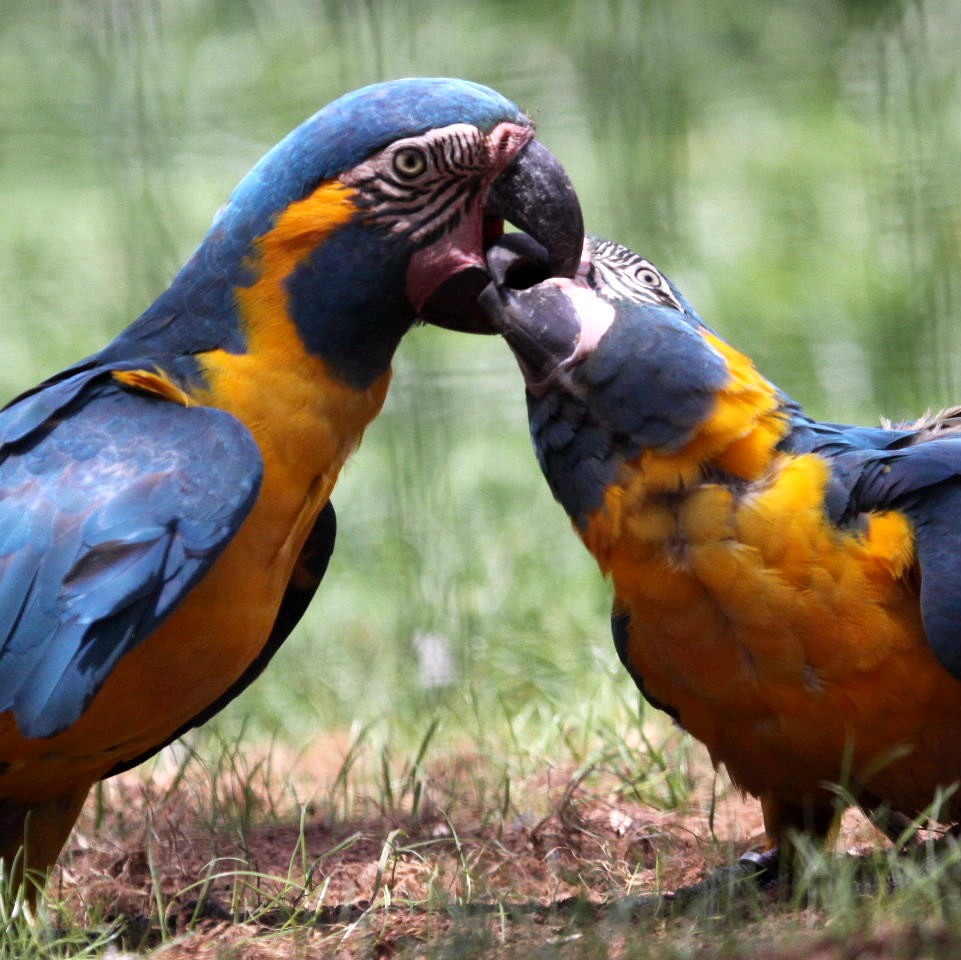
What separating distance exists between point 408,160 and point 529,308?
351mm

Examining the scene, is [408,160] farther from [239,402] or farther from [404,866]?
[404,866]

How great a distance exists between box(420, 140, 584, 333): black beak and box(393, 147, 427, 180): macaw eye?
6.0 inches

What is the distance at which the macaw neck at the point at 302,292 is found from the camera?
9.55 ft

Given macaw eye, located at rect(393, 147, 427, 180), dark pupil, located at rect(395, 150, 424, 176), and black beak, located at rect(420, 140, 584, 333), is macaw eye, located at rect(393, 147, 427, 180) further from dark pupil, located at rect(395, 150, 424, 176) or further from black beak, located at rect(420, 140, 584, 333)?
black beak, located at rect(420, 140, 584, 333)

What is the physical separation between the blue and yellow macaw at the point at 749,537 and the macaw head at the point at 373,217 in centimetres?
11

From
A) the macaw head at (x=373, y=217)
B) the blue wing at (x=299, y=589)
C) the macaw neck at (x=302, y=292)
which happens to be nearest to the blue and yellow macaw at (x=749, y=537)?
the macaw head at (x=373, y=217)

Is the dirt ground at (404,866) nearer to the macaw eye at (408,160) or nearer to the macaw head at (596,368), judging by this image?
the macaw head at (596,368)

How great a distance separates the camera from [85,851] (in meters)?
3.51

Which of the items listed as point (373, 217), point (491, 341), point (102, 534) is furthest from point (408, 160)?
point (491, 341)

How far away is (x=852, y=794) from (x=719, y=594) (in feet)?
1.46

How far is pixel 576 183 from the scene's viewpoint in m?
6.40

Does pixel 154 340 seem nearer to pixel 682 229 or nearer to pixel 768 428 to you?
pixel 768 428

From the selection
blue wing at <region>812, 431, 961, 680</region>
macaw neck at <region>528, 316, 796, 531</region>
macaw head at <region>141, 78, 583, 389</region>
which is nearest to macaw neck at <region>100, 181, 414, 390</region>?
macaw head at <region>141, 78, 583, 389</region>

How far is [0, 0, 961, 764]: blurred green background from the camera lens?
4586 mm
